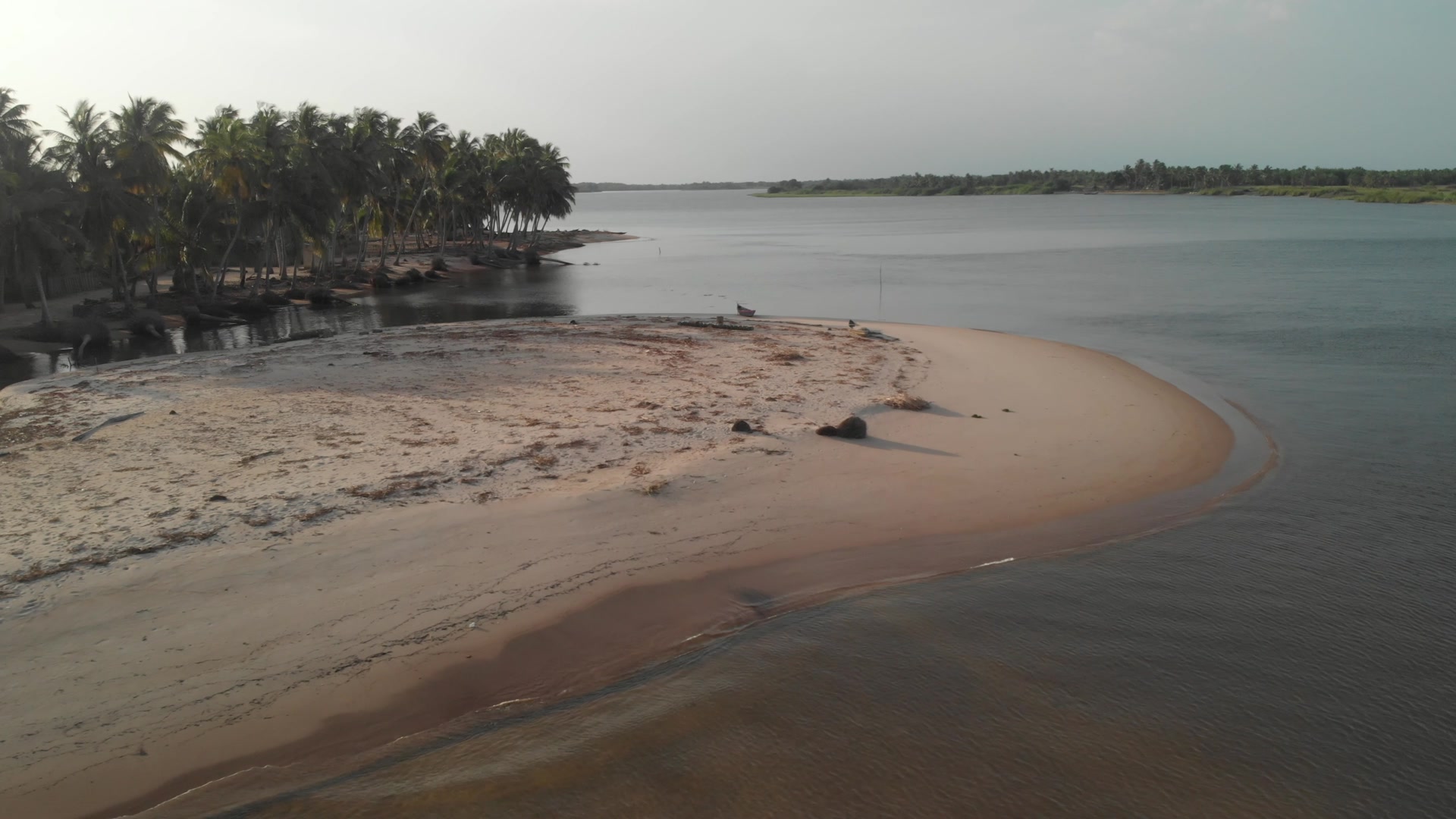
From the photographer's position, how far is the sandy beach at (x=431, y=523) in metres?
8.16

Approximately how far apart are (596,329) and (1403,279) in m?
45.8

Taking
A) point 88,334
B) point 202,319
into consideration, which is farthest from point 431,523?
point 202,319

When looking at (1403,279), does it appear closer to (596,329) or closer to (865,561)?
(596,329)

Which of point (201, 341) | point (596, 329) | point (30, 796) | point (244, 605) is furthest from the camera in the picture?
point (201, 341)

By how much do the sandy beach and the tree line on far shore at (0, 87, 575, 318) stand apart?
17.9 m

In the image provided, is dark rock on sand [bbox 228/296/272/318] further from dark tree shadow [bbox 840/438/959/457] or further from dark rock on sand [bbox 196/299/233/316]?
dark tree shadow [bbox 840/438/959/457]

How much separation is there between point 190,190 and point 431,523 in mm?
42676

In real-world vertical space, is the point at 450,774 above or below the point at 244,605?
below

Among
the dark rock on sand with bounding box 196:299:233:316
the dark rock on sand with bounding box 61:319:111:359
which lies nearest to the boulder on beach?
the dark rock on sand with bounding box 61:319:111:359

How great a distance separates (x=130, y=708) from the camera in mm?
7914

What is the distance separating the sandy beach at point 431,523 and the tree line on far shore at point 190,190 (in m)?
17.9

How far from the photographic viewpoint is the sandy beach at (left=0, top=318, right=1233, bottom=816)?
8.16m

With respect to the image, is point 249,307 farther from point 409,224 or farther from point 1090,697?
point 1090,697

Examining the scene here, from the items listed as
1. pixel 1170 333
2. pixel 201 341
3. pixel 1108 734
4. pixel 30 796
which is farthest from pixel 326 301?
pixel 1108 734
